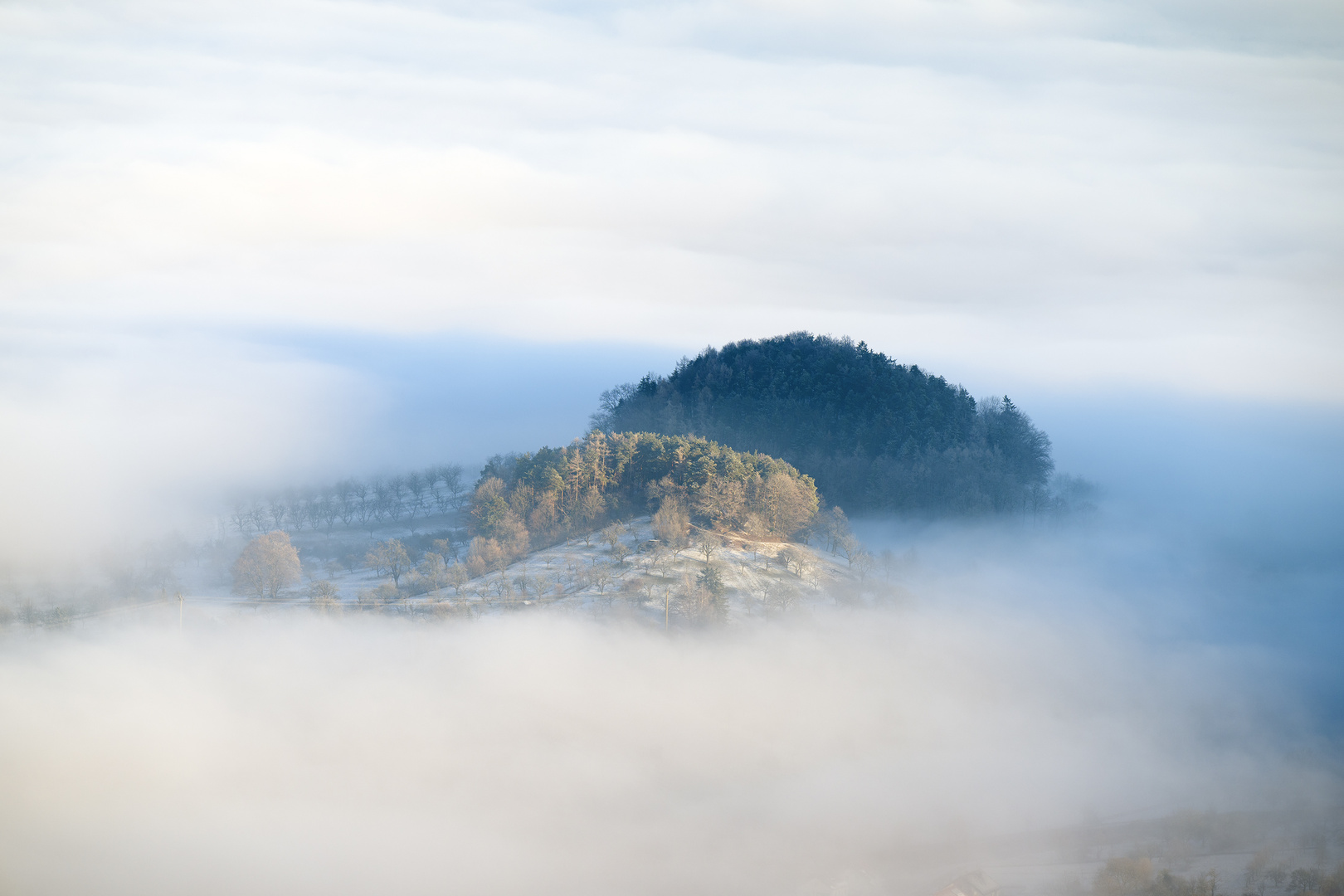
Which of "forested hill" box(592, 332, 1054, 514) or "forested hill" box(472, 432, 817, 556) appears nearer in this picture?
"forested hill" box(472, 432, 817, 556)

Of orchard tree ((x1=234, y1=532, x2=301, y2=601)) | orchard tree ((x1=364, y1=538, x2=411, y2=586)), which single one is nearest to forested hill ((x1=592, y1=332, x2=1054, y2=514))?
orchard tree ((x1=364, y1=538, x2=411, y2=586))

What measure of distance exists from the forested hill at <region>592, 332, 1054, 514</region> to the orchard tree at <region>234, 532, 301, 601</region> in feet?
200

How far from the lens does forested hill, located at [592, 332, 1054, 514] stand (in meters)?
165

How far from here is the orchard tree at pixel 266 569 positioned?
132m

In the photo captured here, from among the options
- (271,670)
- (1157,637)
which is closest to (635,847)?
(271,670)

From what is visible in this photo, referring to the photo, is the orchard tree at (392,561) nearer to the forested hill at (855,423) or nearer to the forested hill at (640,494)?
the forested hill at (640,494)

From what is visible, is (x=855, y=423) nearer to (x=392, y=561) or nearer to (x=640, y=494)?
(x=640, y=494)

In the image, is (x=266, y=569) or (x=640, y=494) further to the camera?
(x=266, y=569)

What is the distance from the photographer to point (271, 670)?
12450 centimetres

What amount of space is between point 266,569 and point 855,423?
87309 mm

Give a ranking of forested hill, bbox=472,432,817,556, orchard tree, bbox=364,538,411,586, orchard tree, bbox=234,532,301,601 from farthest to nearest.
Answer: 1. orchard tree, bbox=364,538,411,586
2. orchard tree, bbox=234,532,301,601
3. forested hill, bbox=472,432,817,556

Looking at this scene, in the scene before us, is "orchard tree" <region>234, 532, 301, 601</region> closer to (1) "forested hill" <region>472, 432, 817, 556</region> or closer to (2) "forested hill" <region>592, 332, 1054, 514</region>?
(1) "forested hill" <region>472, 432, 817, 556</region>

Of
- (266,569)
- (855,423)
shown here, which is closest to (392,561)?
(266,569)

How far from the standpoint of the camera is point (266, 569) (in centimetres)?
13238
